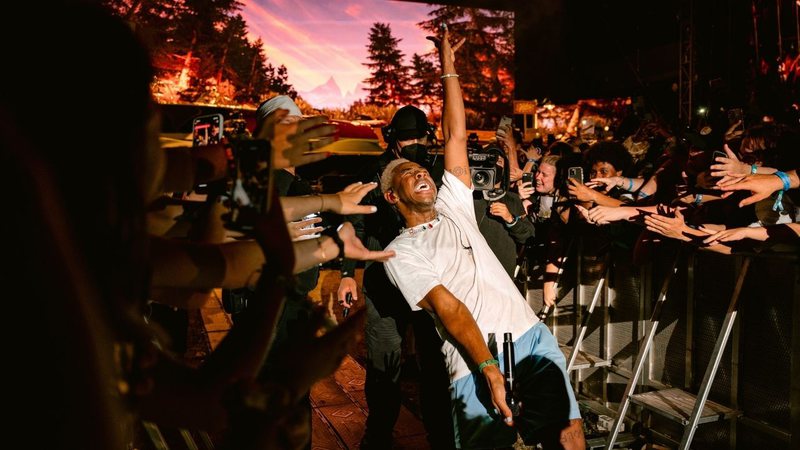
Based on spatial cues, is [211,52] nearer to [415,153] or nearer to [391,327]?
[415,153]

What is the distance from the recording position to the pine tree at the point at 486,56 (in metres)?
30.2

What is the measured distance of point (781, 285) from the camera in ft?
12.1

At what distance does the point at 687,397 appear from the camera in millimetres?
4215

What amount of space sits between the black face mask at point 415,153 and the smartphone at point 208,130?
2343mm

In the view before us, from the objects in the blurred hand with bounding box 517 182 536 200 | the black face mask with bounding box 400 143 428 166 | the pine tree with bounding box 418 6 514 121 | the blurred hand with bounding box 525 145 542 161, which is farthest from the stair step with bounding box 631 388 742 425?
the pine tree with bounding box 418 6 514 121

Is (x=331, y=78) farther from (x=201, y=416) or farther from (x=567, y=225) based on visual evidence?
(x=201, y=416)

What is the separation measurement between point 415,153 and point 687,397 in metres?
2.61

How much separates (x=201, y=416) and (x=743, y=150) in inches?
182

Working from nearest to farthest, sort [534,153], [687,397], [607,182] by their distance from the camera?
[687,397], [607,182], [534,153]

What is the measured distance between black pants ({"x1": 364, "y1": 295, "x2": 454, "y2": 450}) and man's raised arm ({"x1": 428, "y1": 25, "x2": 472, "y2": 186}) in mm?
983

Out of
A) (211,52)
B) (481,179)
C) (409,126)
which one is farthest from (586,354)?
(211,52)

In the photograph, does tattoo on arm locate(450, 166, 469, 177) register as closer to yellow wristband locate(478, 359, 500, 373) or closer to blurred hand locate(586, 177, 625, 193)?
yellow wristband locate(478, 359, 500, 373)

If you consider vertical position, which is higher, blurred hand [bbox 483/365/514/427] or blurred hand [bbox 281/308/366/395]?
blurred hand [bbox 281/308/366/395]

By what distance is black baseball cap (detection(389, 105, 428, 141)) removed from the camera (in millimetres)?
4719
